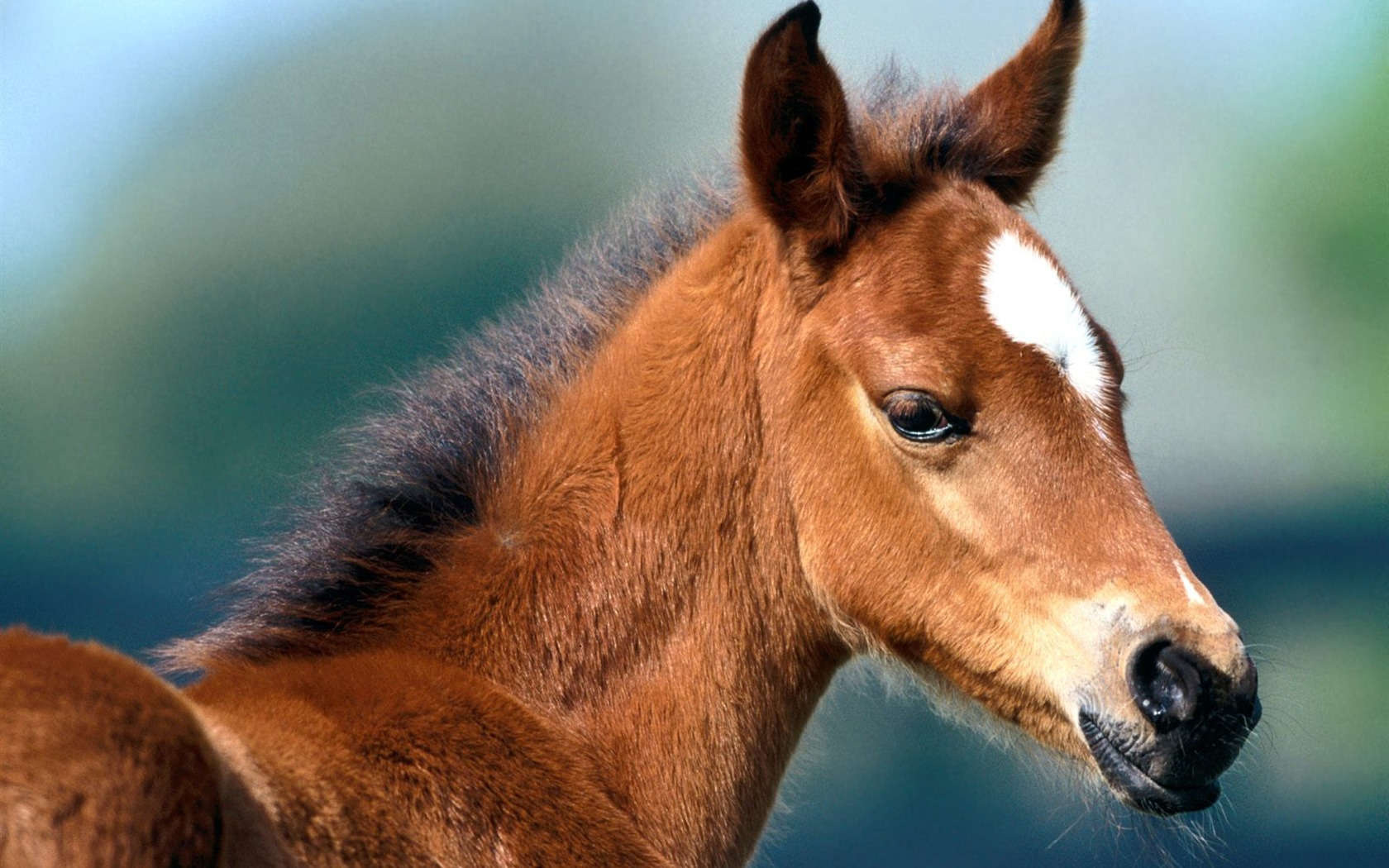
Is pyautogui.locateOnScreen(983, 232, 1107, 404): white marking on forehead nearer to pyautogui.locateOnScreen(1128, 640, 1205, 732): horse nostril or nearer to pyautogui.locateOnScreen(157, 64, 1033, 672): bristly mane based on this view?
pyautogui.locateOnScreen(157, 64, 1033, 672): bristly mane

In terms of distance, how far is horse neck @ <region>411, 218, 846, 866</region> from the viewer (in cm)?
229

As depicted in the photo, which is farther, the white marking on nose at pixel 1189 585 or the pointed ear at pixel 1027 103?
the pointed ear at pixel 1027 103

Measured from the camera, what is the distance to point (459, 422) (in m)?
2.52

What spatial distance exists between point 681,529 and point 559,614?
28 cm

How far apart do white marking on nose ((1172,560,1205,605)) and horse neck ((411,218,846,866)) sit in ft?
2.14

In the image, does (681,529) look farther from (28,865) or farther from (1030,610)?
(28,865)

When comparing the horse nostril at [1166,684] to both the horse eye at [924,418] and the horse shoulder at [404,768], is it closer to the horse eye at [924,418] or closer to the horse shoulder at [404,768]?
the horse eye at [924,418]

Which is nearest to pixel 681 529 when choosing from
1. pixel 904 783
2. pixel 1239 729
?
pixel 1239 729

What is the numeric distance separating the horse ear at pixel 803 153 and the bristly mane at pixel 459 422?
3.3 inches

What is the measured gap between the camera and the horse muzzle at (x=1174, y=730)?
6.74 feet

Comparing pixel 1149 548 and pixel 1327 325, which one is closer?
pixel 1149 548

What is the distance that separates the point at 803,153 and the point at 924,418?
60cm

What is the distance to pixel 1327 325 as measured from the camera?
287 inches

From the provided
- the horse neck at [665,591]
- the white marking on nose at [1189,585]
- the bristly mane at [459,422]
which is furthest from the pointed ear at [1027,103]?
the white marking on nose at [1189,585]
